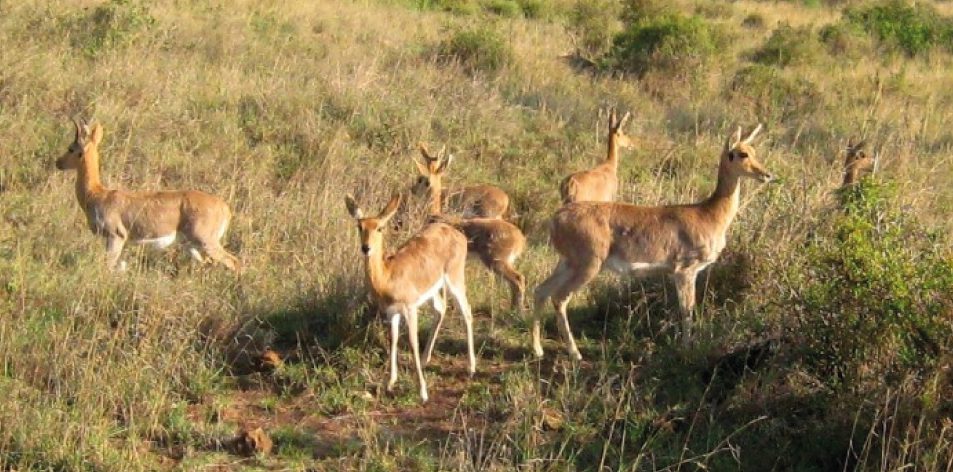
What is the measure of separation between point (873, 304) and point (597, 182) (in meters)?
4.70

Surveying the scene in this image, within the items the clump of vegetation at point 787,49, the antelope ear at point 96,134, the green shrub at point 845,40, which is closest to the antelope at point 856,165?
the antelope ear at point 96,134

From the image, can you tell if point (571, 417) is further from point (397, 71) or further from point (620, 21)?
point (620, 21)

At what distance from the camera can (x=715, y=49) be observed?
18469 mm

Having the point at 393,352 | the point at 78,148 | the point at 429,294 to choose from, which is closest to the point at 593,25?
the point at 78,148

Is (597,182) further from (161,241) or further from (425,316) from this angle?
(161,241)

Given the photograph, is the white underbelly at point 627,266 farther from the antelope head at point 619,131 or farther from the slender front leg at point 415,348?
the antelope head at point 619,131

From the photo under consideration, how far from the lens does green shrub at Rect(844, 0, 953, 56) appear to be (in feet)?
73.4

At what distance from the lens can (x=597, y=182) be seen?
1118cm

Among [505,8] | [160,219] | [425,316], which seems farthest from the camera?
[505,8]

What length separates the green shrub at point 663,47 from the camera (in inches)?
677

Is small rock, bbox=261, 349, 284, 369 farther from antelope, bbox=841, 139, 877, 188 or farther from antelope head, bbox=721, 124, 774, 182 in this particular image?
antelope, bbox=841, 139, 877, 188

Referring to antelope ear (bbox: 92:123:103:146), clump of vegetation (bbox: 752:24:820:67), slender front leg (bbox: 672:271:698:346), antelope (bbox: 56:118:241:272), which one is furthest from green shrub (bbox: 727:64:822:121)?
antelope ear (bbox: 92:123:103:146)

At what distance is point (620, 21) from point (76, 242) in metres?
15.7

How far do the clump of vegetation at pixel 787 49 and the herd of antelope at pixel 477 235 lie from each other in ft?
29.5
